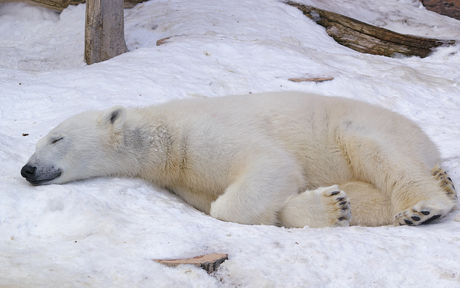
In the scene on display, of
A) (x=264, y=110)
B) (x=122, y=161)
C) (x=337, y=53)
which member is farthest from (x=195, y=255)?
(x=337, y=53)

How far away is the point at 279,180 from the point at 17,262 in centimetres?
198

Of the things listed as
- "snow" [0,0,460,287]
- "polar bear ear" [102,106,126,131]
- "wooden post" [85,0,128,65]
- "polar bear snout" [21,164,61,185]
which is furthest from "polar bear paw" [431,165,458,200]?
"wooden post" [85,0,128,65]

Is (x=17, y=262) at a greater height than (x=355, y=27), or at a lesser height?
lesser

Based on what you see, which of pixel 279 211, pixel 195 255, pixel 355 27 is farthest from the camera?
pixel 355 27

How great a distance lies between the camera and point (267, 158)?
3.61 meters

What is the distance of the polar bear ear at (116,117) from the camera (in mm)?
3932

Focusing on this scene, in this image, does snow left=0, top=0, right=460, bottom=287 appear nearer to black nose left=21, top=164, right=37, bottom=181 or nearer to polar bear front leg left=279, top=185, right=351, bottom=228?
black nose left=21, top=164, right=37, bottom=181

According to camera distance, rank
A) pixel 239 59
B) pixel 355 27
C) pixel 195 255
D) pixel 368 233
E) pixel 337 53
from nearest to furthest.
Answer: pixel 195 255, pixel 368 233, pixel 239 59, pixel 337 53, pixel 355 27

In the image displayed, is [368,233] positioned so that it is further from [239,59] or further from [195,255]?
[239,59]

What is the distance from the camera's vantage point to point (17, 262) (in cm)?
237

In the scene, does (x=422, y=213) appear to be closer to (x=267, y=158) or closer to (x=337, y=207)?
(x=337, y=207)

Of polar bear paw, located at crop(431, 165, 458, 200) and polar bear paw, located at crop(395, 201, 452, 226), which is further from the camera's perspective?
polar bear paw, located at crop(431, 165, 458, 200)

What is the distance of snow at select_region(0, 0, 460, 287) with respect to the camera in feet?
7.95

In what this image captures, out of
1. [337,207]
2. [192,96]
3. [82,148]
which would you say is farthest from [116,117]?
[192,96]
